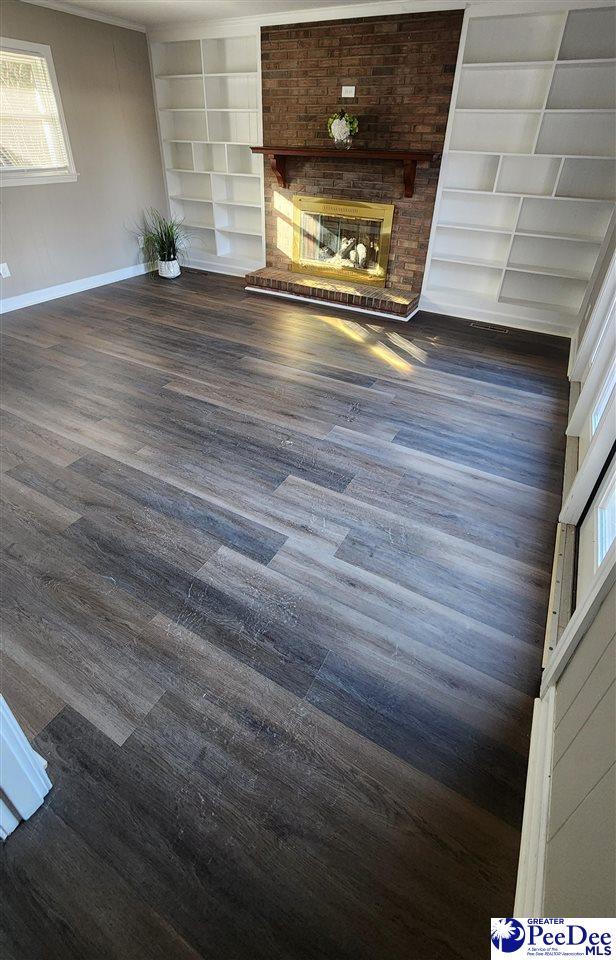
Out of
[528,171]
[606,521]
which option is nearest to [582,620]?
[606,521]

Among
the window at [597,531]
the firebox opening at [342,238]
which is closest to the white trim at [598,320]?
the window at [597,531]

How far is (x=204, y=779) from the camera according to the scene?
1291 millimetres

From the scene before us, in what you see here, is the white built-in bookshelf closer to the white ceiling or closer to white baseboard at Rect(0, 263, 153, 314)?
the white ceiling

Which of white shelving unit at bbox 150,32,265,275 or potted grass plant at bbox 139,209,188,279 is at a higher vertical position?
white shelving unit at bbox 150,32,265,275

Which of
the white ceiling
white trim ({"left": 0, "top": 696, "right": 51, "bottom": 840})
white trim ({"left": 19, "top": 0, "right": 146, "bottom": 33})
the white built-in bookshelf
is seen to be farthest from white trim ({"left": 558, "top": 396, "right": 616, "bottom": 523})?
white trim ({"left": 19, "top": 0, "right": 146, "bottom": 33})

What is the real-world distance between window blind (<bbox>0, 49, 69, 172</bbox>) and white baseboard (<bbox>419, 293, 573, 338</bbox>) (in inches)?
149

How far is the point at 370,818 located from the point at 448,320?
166 inches

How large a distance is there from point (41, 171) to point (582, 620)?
554 cm

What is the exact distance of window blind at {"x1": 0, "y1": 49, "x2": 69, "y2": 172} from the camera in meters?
3.96

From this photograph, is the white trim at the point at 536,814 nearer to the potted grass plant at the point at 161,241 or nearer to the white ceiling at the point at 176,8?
the white ceiling at the point at 176,8

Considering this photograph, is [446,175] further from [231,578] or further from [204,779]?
Result: [204,779]

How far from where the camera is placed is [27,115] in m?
4.14

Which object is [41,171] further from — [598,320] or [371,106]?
[598,320]

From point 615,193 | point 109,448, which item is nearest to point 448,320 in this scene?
point 615,193
